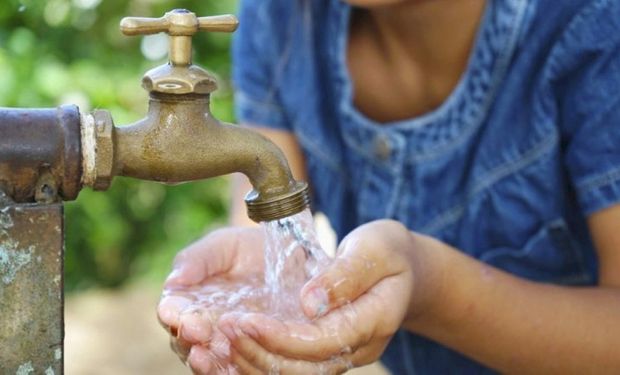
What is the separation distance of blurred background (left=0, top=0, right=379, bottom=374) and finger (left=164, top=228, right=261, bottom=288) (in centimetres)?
146

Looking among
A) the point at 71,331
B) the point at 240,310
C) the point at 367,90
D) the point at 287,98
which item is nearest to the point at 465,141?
the point at 367,90

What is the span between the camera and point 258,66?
2.05 m

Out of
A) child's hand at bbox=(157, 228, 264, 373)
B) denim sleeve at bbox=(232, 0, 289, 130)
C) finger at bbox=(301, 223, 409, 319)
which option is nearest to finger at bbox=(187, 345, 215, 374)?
child's hand at bbox=(157, 228, 264, 373)

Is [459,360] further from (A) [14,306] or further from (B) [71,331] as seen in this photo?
(B) [71,331]

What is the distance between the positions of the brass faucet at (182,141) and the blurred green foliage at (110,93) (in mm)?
1746

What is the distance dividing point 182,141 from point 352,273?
263 millimetres

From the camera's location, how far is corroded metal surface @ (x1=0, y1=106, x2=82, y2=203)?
1.09 m

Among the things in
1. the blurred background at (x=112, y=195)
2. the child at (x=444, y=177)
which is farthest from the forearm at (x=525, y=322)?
the blurred background at (x=112, y=195)

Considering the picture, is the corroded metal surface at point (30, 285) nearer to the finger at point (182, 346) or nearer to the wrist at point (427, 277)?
the finger at point (182, 346)

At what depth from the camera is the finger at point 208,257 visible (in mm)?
1425

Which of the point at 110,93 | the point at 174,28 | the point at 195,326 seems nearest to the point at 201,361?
the point at 195,326

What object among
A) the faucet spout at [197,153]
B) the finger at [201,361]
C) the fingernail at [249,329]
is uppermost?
the faucet spout at [197,153]

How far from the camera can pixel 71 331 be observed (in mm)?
3207

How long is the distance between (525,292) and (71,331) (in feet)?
6.42
